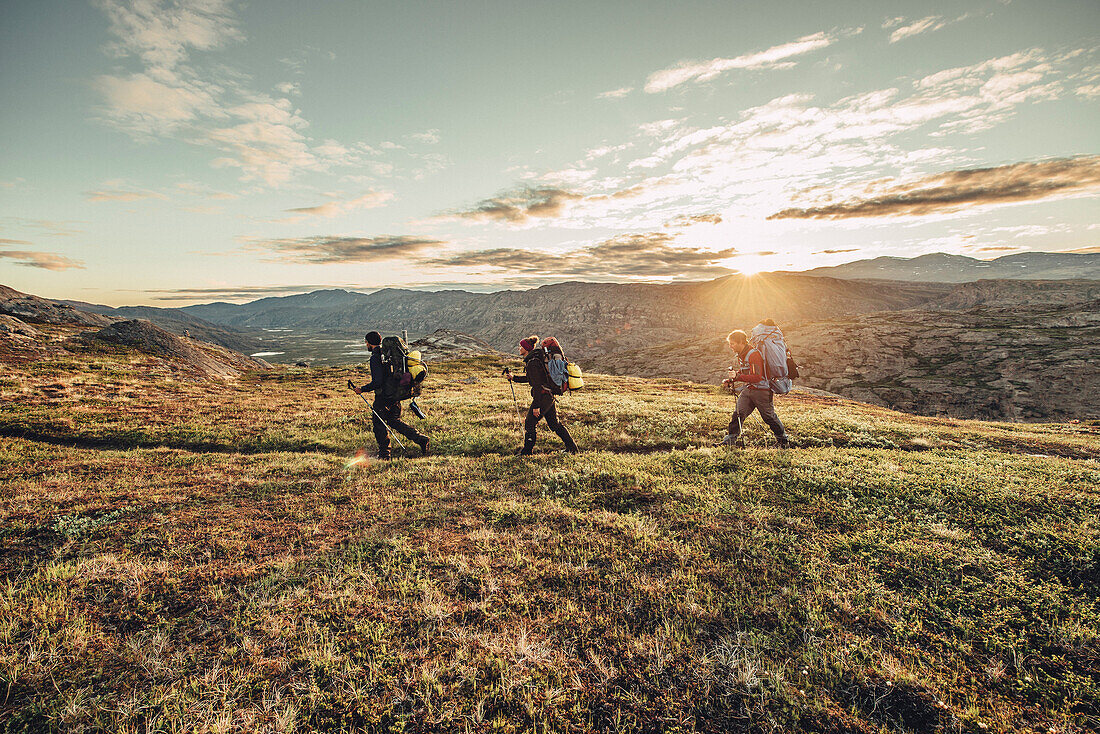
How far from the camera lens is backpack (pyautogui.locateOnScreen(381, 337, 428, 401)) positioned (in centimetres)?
1290

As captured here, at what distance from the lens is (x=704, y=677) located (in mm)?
4207

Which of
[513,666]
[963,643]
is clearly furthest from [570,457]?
[963,643]

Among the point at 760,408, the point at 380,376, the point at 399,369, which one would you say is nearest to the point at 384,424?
the point at 380,376

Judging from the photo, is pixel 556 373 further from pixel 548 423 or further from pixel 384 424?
pixel 384 424

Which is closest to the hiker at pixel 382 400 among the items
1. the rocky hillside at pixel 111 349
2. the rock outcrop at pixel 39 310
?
the rocky hillside at pixel 111 349

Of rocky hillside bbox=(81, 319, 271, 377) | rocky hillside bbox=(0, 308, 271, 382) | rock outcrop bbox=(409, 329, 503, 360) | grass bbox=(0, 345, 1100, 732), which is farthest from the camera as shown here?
rock outcrop bbox=(409, 329, 503, 360)

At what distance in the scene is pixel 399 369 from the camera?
42.7 feet

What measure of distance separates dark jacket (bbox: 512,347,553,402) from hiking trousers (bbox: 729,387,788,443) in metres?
6.48

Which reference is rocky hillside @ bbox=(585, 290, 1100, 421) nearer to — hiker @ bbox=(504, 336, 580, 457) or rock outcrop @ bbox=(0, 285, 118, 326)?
hiker @ bbox=(504, 336, 580, 457)

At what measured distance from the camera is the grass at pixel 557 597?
12.9 ft

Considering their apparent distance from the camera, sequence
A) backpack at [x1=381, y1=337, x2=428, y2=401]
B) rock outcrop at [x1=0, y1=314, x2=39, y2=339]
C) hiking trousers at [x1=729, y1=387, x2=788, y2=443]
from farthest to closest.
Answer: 1. rock outcrop at [x1=0, y1=314, x2=39, y2=339]
2. hiking trousers at [x1=729, y1=387, x2=788, y2=443]
3. backpack at [x1=381, y1=337, x2=428, y2=401]

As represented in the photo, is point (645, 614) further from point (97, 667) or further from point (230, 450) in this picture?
point (230, 450)

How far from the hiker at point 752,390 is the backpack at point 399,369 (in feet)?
33.7

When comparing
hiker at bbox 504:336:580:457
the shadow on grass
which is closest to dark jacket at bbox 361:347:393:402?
the shadow on grass
